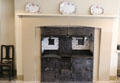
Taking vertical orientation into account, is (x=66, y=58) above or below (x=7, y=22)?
below

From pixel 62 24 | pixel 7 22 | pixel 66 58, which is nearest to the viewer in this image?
pixel 62 24

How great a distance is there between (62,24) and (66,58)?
85cm

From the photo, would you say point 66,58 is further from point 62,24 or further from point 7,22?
point 7,22

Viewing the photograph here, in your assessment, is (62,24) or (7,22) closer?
(62,24)

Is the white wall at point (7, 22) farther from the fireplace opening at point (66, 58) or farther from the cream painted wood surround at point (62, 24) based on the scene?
the fireplace opening at point (66, 58)

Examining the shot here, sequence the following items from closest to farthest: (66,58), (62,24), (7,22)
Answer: (62,24)
(66,58)
(7,22)

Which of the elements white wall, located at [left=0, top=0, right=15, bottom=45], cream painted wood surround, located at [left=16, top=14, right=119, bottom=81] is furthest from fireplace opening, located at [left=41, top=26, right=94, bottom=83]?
white wall, located at [left=0, top=0, right=15, bottom=45]

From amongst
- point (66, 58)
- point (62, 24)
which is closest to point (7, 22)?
point (62, 24)

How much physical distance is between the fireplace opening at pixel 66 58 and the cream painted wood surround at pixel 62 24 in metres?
0.12

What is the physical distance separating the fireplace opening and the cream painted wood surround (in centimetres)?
12

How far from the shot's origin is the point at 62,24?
154 inches

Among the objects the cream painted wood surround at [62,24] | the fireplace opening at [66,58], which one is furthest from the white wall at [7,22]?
the fireplace opening at [66,58]

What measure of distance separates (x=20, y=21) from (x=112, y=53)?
95.4 inches

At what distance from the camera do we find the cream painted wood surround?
3898mm
